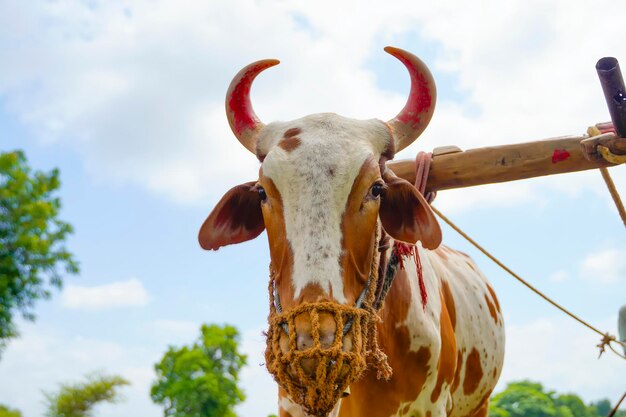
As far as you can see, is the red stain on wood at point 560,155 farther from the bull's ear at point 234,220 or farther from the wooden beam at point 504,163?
the bull's ear at point 234,220

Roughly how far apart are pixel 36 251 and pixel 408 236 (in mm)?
21891

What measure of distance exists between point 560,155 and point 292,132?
1.78 metres

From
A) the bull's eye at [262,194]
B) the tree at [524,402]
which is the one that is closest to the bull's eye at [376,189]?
the bull's eye at [262,194]

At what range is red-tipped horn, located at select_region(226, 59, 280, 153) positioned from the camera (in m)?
4.34

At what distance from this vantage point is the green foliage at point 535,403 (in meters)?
65.6

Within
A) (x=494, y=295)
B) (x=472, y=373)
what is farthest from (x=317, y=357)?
(x=494, y=295)

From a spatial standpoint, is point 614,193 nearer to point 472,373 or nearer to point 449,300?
point 449,300

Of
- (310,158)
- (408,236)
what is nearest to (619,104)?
(408,236)

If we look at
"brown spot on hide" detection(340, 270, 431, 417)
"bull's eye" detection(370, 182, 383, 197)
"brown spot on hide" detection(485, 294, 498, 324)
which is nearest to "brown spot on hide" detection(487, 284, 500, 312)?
"brown spot on hide" detection(485, 294, 498, 324)

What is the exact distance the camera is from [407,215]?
12.8 ft

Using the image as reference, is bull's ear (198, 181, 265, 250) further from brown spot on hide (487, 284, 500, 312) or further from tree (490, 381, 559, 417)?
tree (490, 381, 559, 417)

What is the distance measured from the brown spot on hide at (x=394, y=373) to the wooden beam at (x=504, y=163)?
0.79 meters

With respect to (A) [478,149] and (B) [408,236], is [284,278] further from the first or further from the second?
(A) [478,149]

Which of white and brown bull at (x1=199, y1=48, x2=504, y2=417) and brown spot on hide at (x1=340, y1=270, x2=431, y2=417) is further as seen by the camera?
brown spot on hide at (x1=340, y1=270, x2=431, y2=417)
